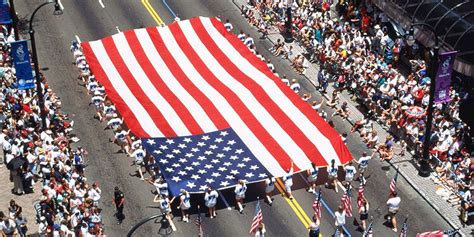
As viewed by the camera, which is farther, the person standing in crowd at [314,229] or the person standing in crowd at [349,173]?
the person standing in crowd at [349,173]

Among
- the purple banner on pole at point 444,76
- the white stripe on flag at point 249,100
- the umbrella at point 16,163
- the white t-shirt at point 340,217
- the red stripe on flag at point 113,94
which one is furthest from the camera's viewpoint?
the red stripe on flag at point 113,94

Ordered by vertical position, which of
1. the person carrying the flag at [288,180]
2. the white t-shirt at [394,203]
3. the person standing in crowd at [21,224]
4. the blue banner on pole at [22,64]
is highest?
the blue banner on pole at [22,64]

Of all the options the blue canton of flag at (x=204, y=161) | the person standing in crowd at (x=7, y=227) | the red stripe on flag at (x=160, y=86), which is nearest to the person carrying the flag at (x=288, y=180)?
the blue canton of flag at (x=204, y=161)

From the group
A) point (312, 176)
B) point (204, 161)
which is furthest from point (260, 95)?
point (312, 176)

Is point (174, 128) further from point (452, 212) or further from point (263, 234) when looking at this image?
point (452, 212)

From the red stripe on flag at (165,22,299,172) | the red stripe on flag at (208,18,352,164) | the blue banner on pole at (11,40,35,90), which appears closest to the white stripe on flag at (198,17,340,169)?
the red stripe on flag at (208,18,352,164)

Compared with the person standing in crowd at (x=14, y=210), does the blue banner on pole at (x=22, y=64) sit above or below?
above

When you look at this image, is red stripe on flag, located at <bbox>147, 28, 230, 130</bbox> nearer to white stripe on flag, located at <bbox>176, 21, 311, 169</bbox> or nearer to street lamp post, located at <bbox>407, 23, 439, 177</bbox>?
white stripe on flag, located at <bbox>176, 21, 311, 169</bbox>

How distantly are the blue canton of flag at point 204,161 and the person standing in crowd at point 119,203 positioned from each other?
2161 millimetres

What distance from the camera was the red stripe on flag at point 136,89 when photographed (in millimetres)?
44344

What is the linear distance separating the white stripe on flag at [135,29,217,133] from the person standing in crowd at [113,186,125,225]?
6.42m

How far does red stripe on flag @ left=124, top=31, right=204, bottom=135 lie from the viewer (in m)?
44.6

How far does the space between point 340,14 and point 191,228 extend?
22.8 meters

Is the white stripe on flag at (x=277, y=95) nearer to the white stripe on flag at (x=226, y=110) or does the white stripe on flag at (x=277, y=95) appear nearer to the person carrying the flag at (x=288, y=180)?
the person carrying the flag at (x=288, y=180)
